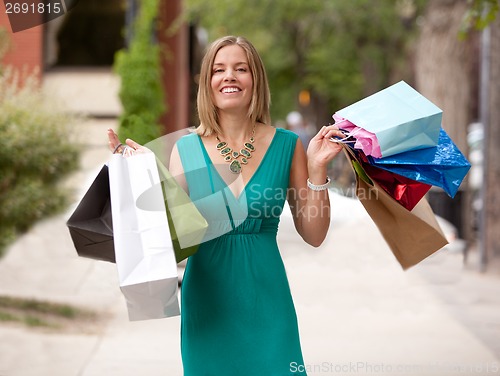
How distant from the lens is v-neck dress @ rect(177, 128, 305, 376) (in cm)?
307

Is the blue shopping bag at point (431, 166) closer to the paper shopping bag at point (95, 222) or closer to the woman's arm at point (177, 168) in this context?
the woman's arm at point (177, 168)

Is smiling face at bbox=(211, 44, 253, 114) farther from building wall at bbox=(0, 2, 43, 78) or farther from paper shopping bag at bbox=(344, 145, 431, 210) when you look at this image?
building wall at bbox=(0, 2, 43, 78)

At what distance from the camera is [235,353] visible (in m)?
3.07

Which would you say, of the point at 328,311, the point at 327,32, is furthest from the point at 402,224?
the point at 327,32

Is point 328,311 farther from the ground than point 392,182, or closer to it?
closer to it

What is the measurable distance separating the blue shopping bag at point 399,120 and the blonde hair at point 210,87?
340mm

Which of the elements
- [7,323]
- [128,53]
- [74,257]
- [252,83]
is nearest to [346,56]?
[128,53]

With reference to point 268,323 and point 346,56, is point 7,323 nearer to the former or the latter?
point 268,323

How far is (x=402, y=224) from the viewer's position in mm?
3285

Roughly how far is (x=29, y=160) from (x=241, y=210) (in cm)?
561

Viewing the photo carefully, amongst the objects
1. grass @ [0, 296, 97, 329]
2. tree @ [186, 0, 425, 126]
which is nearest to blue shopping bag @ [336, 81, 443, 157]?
grass @ [0, 296, 97, 329]

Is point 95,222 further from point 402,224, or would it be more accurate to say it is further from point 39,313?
point 39,313

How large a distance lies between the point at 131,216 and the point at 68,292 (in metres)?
6.63

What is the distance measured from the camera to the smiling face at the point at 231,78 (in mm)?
3182
